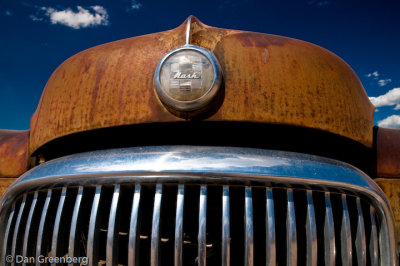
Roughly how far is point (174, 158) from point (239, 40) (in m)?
0.46

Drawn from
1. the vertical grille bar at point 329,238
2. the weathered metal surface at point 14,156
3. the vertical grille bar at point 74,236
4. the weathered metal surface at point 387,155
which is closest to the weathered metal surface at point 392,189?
the weathered metal surface at point 387,155

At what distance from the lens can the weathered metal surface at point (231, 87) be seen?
976mm

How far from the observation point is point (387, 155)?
1224mm

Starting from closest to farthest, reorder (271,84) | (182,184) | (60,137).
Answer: (182,184) → (271,84) → (60,137)

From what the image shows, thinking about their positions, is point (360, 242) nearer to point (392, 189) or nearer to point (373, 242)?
point (373, 242)

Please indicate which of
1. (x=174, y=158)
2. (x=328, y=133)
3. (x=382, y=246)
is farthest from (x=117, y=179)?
(x=382, y=246)

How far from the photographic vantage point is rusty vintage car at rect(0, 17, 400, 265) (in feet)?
2.86

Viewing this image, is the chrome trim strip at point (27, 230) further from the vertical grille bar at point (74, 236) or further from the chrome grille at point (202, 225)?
the vertical grille bar at point (74, 236)

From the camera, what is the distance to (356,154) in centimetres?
116

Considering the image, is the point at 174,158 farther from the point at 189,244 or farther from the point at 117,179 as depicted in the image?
the point at 189,244

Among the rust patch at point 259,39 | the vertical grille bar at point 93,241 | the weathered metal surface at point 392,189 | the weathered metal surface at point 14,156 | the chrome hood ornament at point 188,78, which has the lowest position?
the vertical grille bar at point 93,241

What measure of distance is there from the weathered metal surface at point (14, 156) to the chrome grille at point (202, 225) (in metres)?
0.34

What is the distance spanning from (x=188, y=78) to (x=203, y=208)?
38cm

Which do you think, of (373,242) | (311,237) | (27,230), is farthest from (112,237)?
(373,242)
